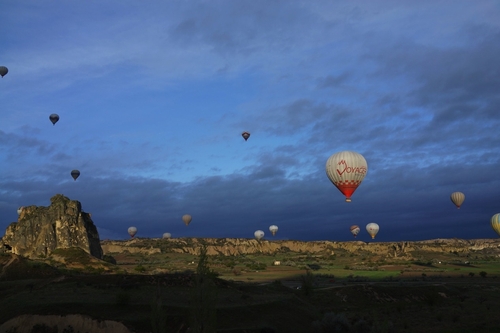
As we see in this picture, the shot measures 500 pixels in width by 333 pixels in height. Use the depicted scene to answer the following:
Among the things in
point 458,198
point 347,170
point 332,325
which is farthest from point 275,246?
point 332,325

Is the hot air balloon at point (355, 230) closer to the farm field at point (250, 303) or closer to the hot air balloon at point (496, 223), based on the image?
the hot air balloon at point (496, 223)

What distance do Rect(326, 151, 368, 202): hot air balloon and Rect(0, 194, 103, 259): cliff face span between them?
4279cm

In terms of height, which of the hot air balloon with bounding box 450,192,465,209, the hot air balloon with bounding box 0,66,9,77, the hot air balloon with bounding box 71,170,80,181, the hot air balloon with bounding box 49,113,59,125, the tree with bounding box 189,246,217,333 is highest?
the hot air balloon with bounding box 0,66,9,77

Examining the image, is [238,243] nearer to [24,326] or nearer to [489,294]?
[489,294]

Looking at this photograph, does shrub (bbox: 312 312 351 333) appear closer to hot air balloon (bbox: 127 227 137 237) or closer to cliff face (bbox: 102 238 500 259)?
cliff face (bbox: 102 238 500 259)

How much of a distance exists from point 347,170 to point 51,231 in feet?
163

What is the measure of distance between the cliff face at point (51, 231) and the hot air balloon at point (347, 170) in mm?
42793

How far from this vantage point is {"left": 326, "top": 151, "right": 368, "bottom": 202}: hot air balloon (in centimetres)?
8012

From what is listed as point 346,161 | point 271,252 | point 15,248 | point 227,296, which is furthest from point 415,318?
point 271,252

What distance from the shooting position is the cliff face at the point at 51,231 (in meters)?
86.3

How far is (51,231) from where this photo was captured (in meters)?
87.0

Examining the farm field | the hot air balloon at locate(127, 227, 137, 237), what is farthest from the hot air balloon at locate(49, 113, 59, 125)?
the hot air balloon at locate(127, 227, 137, 237)

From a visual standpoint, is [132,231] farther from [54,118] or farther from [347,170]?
[347,170]

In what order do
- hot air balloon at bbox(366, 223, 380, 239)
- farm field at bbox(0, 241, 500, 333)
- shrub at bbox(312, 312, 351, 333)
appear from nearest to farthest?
1. farm field at bbox(0, 241, 500, 333)
2. shrub at bbox(312, 312, 351, 333)
3. hot air balloon at bbox(366, 223, 380, 239)
